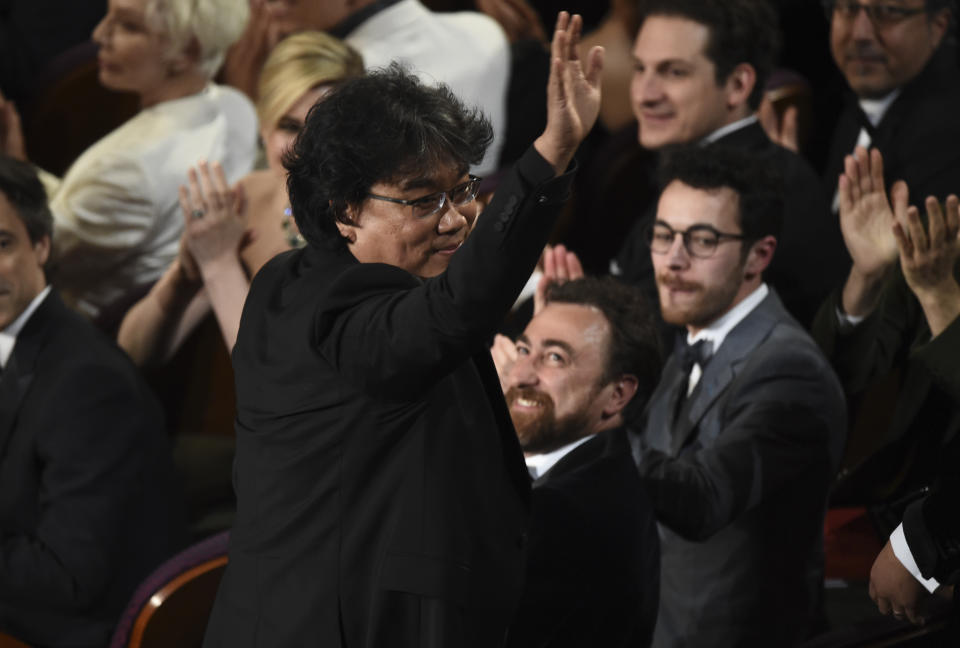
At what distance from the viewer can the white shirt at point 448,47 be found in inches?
143

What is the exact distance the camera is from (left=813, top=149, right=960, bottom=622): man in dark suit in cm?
185

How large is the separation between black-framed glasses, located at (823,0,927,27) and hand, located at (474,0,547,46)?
103 centimetres

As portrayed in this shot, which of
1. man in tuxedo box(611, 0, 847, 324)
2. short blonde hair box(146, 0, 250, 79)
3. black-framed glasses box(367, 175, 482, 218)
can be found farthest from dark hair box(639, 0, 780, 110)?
A: black-framed glasses box(367, 175, 482, 218)

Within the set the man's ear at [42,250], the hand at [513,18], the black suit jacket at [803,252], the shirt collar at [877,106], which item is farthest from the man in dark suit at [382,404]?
the hand at [513,18]

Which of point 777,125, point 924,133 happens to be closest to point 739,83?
point 777,125

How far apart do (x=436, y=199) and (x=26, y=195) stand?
1430 millimetres

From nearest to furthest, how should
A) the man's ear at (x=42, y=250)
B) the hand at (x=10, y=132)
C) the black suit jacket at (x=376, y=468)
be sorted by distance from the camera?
the black suit jacket at (x=376, y=468) → the man's ear at (x=42, y=250) → the hand at (x=10, y=132)

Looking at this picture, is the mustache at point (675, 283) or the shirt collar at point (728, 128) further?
the shirt collar at point (728, 128)

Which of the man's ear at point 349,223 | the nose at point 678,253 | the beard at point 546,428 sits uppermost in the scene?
the man's ear at point 349,223

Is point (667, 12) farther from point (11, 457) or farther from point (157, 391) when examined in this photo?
point (11, 457)

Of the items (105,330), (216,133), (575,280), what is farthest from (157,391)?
(575,280)

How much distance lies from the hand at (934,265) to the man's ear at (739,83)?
1.09 metres

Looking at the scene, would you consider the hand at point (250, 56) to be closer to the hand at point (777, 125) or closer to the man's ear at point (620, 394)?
the hand at point (777, 125)

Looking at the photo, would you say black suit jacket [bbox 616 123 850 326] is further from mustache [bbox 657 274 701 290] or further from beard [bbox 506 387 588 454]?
beard [bbox 506 387 588 454]
